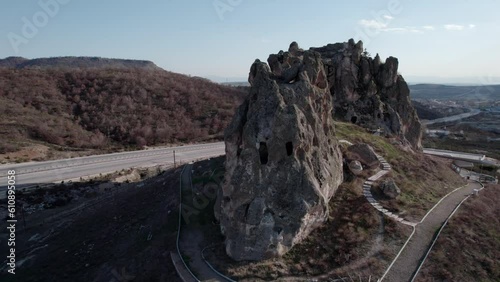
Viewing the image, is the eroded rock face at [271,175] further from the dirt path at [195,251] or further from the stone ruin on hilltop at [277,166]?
the dirt path at [195,251]

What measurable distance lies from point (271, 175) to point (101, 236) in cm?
1773

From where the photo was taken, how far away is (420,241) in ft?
82.1

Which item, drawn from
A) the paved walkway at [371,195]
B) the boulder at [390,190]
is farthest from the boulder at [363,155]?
the boulder at [390,190]

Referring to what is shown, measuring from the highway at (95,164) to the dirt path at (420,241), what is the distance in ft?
131

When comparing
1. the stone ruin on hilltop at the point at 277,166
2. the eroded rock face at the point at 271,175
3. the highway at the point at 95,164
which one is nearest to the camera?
the eroded rock face at the point at 271,175

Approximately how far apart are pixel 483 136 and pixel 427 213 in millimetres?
133268

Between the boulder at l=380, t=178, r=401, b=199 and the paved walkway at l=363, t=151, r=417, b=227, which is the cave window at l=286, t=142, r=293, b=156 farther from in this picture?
the boulder at l=380, t=178, r=401, b=199

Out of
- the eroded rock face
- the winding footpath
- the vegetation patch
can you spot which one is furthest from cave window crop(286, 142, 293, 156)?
the vegetation patch

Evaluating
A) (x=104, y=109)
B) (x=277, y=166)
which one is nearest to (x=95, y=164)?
(x=104, y=109)

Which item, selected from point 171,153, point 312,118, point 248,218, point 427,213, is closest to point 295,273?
point 248,218

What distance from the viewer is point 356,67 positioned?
54.7m

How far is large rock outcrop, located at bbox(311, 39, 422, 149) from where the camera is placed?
53844mm

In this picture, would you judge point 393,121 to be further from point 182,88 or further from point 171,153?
point 182,88

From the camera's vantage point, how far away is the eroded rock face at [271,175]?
2334 centimetres
